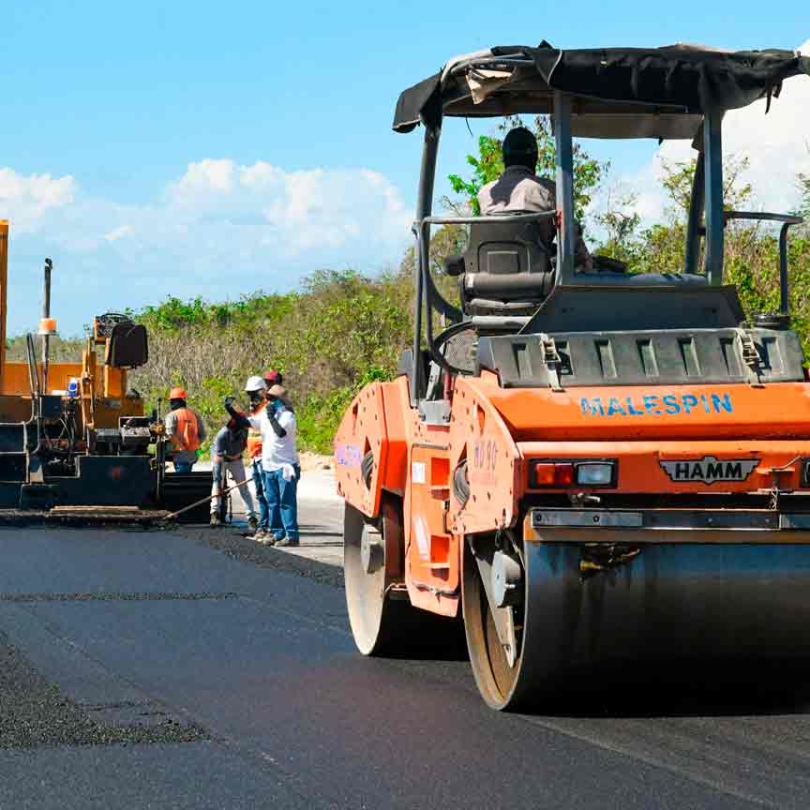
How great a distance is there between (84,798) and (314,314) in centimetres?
3509

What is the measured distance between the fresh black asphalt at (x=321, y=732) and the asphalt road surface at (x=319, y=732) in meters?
0.01

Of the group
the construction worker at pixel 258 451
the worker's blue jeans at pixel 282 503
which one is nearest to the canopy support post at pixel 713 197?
the worker's blue jeans at pixel 282 503

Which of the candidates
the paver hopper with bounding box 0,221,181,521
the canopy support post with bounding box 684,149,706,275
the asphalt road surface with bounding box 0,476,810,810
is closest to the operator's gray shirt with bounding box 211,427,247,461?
the paver hopper with bounding box 0,221,181,521

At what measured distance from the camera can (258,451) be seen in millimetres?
17547

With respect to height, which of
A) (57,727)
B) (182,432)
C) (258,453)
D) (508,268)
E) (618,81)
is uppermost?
(618,81)

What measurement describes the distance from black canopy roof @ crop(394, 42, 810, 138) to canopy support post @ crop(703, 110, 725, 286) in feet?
0.28

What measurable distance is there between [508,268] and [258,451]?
9905 mm

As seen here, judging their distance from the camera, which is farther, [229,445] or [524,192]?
[229,445]

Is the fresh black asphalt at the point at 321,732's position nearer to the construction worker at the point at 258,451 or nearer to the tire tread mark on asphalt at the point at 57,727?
the tire tread mark on asphalt at the point at 57,727

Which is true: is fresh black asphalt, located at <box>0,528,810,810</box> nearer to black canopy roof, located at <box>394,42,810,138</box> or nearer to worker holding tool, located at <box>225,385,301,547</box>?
black canopy roof, located at <box>394,42,810,138</box>

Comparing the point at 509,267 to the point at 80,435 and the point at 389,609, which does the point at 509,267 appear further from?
the point at 80,435

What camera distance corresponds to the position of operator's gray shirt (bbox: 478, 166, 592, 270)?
7.76 m

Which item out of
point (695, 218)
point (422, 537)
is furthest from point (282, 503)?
point (695, 218)

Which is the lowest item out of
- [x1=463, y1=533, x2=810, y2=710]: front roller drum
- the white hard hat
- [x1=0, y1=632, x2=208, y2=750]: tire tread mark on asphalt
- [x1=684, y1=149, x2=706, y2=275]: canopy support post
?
[x1=0, y1=632, x2=208, y2=750]: tire tread mark on asphalt
